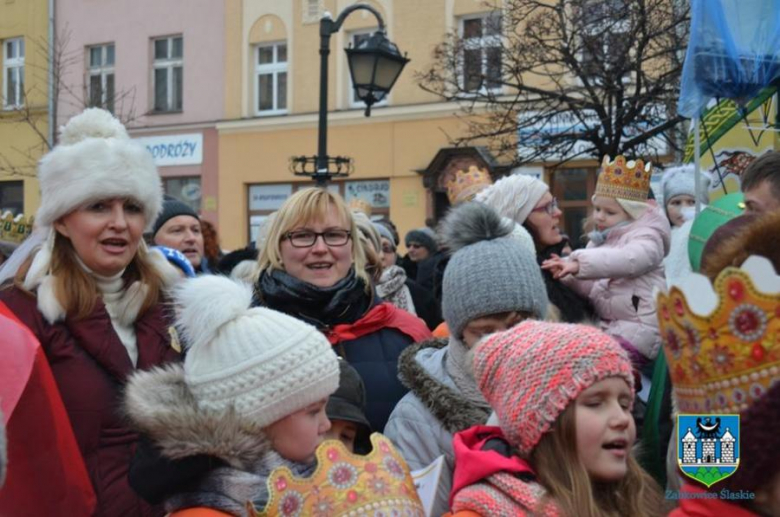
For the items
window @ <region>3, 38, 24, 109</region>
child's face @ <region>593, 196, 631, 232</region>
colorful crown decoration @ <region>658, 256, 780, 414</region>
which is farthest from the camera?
window @ <region>3, 38, 24, 109</region>

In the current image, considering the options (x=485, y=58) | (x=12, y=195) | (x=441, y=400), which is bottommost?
(x=441, y=400)

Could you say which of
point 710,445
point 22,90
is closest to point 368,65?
point 710,445

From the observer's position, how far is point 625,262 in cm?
384

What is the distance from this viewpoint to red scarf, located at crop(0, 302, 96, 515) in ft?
7.80

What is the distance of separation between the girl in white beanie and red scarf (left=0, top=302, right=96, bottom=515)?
0.28 m

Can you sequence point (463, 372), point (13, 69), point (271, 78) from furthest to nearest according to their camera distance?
point (13, 69)
point (271, 78)
point (463, 372)

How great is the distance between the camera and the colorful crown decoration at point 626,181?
14.0ft

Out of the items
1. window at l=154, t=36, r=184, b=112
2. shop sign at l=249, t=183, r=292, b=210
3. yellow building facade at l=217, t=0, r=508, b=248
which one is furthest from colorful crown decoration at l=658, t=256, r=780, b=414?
window at l=154, t=36, r=184, b=112

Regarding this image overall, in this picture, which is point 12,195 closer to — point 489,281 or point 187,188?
point 187,188

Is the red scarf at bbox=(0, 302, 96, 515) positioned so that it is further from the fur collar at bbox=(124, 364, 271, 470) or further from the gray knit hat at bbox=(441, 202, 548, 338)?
the gray knit hat at bbox=(441, 202, 548, 338)

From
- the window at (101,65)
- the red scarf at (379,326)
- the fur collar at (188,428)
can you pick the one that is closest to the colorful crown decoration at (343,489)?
the fur collar at (188,428)

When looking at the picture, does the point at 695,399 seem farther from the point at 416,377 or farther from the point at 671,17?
the point at 671,17

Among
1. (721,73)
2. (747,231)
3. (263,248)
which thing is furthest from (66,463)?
(721,73)

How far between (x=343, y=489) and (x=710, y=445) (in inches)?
31.4
